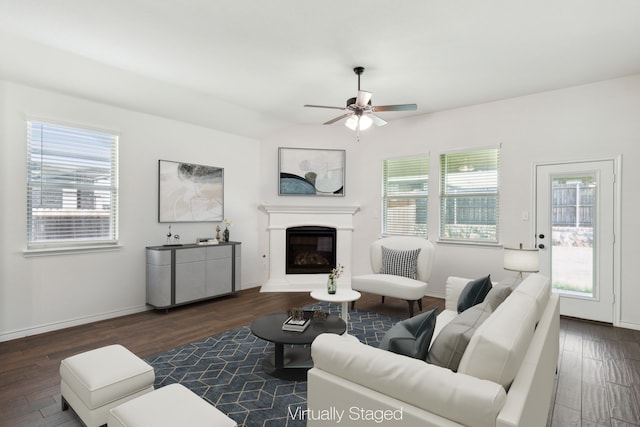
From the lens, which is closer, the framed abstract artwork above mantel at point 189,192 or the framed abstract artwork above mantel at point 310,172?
the framed abstract artwork above mantel at point 189,192

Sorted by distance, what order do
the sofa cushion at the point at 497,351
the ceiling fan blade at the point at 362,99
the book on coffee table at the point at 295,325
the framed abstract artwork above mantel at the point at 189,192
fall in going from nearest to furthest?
the sofa cushion at the point at 497,351 → the book on coffee table at the point at 295,325 → the ceiling fan blade at the point at 362,99 → the framed abstract artwork above mantel at the point at 189,192

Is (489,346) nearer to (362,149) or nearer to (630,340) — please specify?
(630,340)

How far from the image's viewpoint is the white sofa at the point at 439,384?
1118 mm

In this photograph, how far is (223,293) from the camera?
16.3 ft

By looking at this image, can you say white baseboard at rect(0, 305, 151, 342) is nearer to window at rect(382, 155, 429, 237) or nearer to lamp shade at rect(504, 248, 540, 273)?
window at rect(382, 155, 429, 237)

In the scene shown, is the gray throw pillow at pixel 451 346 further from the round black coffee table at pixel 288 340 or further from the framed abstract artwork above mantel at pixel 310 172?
the framed abstract artwork above mantel at pixel 310 172

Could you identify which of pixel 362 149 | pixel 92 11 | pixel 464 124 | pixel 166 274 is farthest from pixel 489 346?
pixel 362 149

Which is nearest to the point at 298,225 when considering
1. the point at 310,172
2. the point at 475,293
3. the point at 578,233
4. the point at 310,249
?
the point at 310,249

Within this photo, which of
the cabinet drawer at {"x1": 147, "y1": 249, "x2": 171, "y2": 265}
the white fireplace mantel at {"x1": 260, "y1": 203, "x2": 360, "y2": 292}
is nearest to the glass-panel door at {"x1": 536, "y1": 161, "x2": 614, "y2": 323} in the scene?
the white fireplace mantel at {"x1": 260, "y1": 203, "x2": 360, "y2": 292}

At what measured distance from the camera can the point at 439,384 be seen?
3.90 ft

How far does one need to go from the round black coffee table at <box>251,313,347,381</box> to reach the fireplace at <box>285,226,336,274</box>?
2842 mm

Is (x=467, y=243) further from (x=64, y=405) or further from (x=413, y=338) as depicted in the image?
(x=64, y=405)

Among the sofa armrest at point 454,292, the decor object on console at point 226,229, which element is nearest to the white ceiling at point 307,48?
the decor object on console at point 226,229

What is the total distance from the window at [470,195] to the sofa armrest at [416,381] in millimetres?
4013
